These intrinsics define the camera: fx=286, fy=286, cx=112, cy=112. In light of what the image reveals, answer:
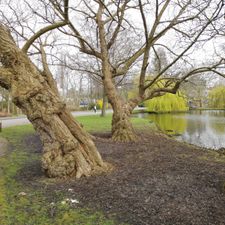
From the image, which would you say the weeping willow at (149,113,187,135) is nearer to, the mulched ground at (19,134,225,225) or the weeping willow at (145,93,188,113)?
the weeping willow at (145,93,188,113)

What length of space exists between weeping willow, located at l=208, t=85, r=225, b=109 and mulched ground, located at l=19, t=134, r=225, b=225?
46.0m

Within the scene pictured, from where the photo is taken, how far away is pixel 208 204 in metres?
4.65

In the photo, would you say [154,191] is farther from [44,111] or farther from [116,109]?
[116,109]

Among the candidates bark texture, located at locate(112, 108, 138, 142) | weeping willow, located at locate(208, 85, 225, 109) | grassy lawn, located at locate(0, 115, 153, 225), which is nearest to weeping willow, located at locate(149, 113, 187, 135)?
bark texture, located at locate(112, 108, 138, 142)

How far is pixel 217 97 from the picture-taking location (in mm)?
51594

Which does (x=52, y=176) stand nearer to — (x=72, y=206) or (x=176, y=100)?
(x=72, y=206)

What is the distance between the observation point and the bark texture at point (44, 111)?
6246 mm

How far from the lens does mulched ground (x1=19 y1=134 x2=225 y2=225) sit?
14.0 feet

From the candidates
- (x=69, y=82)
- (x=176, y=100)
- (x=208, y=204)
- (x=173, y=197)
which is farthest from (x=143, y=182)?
(x=69, y=82)

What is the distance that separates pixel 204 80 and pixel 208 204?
10.3 meters

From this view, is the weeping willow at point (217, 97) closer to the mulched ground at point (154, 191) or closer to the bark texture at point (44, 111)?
the mulched ground at point (154, 191)

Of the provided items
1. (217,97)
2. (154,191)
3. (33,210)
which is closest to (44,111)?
(33,210)

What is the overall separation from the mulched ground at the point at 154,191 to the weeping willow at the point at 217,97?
46.0 metres

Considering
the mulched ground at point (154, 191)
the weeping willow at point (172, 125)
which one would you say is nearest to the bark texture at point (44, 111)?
the mulched ground at point (154, 191)
